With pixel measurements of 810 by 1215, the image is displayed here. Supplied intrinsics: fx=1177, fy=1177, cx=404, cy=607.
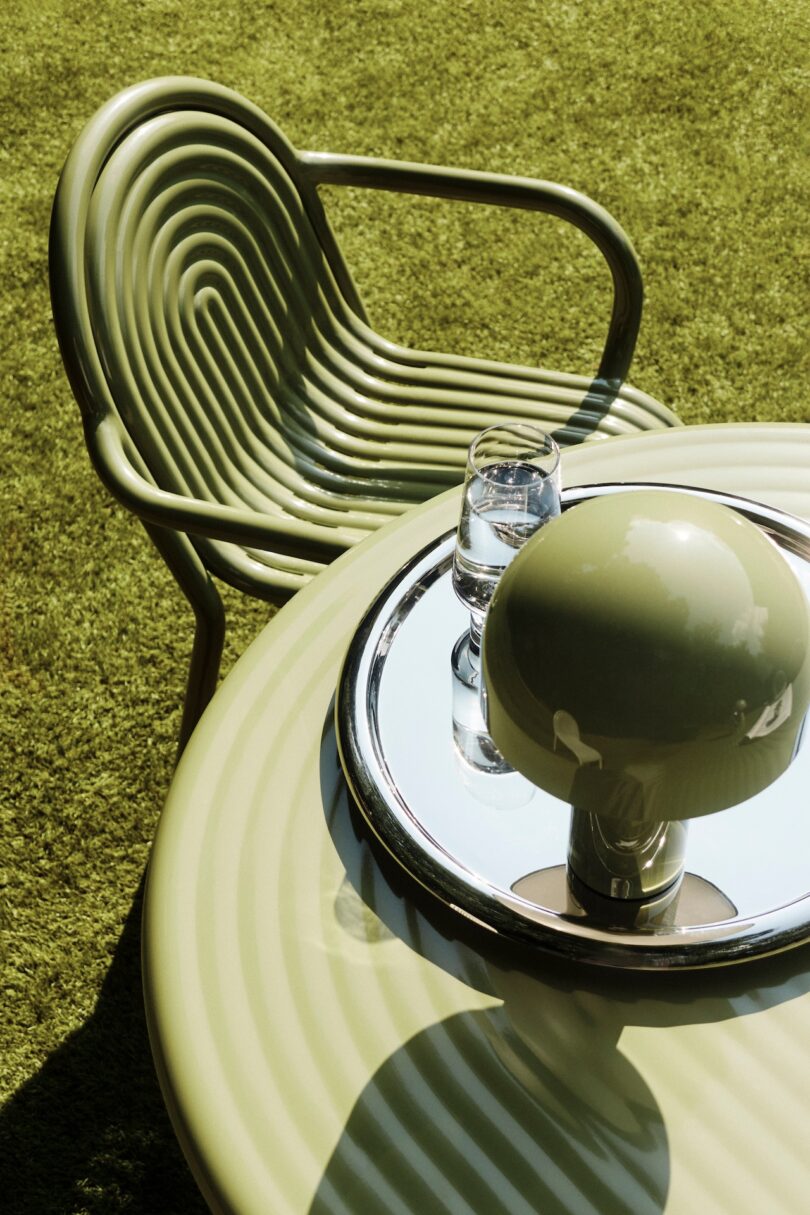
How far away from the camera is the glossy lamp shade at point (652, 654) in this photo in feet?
1.98

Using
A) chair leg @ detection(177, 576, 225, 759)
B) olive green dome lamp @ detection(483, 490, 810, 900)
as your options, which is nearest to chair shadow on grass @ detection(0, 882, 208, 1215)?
chair leg @ detection(177, 576, 225, 759)

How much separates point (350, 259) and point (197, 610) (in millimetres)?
1611

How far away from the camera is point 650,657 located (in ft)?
1.97

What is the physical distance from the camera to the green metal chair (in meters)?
1.35

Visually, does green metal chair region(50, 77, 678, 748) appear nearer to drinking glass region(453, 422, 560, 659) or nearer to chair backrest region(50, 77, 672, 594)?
chair backrest region(50, 77, 672, 594)

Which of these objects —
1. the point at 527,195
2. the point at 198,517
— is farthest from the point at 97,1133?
the point at 527,195

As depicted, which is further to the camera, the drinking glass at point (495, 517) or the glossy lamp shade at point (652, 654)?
the drinking glass at point (495, 517)

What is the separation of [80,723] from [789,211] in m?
2.17

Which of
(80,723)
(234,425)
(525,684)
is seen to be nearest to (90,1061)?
(80,723)

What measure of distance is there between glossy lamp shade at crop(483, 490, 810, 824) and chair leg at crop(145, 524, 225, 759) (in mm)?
867

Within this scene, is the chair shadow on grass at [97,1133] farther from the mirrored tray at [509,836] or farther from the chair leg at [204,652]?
the mirrored tray at [509,836]

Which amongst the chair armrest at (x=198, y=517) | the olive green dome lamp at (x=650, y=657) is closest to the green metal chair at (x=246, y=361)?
the chair armrest at (x=198, y=517)

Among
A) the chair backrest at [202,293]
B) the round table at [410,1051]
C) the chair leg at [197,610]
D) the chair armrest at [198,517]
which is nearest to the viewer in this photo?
the round table at [410,1051]

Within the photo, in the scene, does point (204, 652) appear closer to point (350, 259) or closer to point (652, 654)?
point (652, 654)
